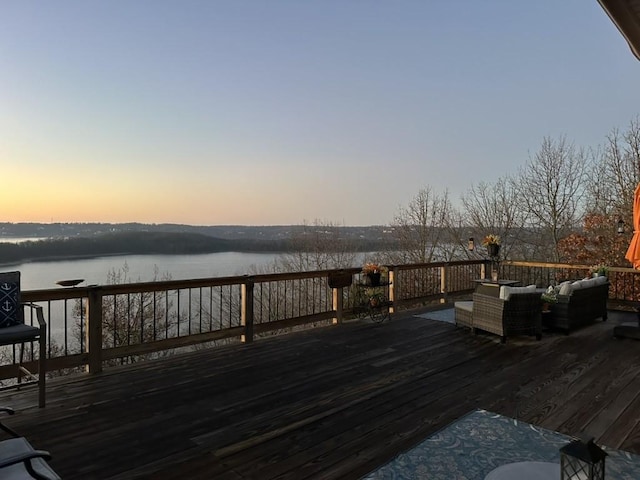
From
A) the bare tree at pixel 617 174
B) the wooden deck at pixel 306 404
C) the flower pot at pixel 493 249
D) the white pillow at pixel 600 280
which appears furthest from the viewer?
the bare tree at pixel 617 174

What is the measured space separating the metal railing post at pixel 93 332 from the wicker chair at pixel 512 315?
4.87 metres

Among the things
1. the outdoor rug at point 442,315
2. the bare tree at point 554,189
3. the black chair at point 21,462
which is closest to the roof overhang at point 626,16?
the black chair at point 21,462

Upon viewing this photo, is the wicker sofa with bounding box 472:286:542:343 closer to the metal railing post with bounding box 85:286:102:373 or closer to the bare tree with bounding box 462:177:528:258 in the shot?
the metal railing post with bounding box 85:286:102:373

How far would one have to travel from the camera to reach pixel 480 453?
254 centimetres

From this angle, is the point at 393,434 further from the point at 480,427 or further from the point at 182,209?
the point at 182,209

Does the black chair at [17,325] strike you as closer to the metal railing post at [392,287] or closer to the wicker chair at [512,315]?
the wicker chair at [512,315]

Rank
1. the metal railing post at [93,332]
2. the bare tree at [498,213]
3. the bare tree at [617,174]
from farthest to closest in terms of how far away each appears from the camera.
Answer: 1. the bare tree at [498,213]
2. the bare tree at [617,174]
3. the metal railing post at [93,332]

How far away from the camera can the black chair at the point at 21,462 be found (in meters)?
1.37

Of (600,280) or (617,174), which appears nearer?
(600,280)

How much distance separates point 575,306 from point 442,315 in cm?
208

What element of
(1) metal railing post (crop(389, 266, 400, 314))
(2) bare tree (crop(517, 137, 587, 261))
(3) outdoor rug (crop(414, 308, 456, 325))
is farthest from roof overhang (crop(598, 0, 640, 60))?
(2) bare tree (crop(517, 137, 587, 261))

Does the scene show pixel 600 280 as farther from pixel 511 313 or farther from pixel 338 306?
pixel 338 306

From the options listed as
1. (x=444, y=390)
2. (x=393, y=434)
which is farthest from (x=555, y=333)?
(x=393, y=434)

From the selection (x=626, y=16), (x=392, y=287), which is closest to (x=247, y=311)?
(x=392, y=287)
